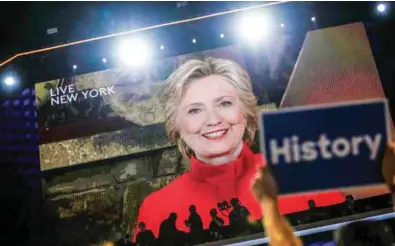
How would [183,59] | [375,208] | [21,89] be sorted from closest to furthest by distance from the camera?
[375,208] < [183,59] < [21,89]

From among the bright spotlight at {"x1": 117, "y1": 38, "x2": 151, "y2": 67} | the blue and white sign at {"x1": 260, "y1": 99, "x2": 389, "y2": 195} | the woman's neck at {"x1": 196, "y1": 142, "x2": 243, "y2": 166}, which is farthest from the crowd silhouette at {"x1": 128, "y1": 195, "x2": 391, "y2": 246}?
the blue and white sign at {"x1": 260, "y1": 99, "x2": 389, "y2": 195}

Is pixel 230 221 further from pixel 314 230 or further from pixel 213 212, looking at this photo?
pixel 314 230

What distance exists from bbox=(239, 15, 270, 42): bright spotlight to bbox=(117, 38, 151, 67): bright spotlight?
3.33ft

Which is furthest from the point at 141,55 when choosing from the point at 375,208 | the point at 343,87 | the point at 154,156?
the point at 375,208

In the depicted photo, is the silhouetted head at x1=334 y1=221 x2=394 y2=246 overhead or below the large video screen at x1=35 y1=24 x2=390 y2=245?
below

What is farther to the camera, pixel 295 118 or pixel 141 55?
pixel 141 55

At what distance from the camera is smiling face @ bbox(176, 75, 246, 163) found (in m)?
5.22

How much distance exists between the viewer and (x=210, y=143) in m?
5.24

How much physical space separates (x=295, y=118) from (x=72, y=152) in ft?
15.2

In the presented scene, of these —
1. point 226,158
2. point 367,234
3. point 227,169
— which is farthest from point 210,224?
point 367,234

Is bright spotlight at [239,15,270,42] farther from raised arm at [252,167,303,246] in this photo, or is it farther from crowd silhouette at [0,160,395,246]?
raised arm at [252,167,303,246]

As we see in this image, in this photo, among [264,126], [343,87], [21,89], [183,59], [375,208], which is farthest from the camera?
[21,89]

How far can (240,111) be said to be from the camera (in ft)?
17.2

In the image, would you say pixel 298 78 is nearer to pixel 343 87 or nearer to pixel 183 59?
pixel 343 87
